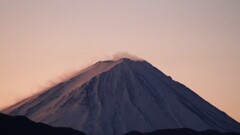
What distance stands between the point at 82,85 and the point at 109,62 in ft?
56.7

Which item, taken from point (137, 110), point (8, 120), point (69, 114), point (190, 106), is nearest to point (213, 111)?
point (190, 106)

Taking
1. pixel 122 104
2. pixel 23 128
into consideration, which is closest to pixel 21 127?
pixel 23 128

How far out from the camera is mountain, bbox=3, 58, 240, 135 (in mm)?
146125

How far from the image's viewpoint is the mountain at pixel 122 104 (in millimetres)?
146125

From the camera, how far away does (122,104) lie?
15688cm

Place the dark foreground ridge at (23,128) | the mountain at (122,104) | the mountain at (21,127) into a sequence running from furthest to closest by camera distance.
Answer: the mountain at (122,104) < the dark foreground ridge at (23,128) < the mountain at (21,127)

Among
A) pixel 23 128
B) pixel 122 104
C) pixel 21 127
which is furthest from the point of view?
pixel 122 104

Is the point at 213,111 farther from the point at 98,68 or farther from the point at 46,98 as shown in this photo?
the point at 46,98

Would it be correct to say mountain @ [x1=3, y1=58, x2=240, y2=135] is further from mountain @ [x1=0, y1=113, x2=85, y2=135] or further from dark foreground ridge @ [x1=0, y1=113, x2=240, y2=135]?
mountain @ [x1=0, y1=113, x2=85, y2=135]

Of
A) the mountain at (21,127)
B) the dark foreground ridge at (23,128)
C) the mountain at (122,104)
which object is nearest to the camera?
the mountain at (21,127)

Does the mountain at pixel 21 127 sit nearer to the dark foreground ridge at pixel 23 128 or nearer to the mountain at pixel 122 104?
the dark foreground ridge at pixel 23 128

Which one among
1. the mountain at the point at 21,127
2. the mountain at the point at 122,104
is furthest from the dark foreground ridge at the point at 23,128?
the mountain at the point at 122,104

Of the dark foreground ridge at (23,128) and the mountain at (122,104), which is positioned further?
the mountain at (122,104)

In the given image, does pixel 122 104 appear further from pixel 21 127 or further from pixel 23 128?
pixel 21 127
